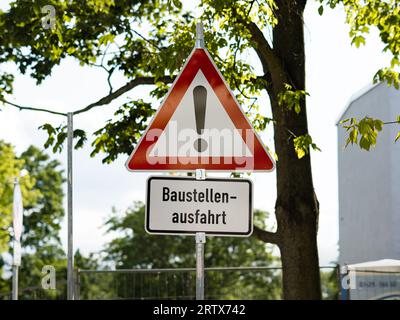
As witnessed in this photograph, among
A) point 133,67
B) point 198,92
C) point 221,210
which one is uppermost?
point 133,67

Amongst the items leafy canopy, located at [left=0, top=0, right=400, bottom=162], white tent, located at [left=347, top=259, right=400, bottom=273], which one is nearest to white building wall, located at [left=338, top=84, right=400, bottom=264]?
white tent, located at [left=347, top=259, right=400, bottom=273]

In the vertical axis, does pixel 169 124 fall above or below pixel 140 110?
below

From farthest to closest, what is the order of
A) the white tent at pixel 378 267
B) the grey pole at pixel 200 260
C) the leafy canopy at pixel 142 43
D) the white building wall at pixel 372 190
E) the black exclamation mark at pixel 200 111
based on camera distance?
the white building wall at pixel 372 190 → the white tent at pixel 378 267 → the leafy canopy at pixel 142 43 → the black exclamation mark at pixel 200 111 → the grey pole at pixel 200 260

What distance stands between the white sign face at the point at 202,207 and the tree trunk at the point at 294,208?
5206mm

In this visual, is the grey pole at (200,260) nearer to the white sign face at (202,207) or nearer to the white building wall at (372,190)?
the white sign face at (202,207)

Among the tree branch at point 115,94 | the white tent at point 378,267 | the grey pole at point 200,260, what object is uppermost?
the tree branch at point 115,94

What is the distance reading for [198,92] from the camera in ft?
16.8

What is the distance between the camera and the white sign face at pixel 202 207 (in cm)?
489

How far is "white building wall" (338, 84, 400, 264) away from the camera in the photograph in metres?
22.5

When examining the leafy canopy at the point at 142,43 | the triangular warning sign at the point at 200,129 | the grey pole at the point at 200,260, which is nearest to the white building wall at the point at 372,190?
the leafy canopy at the point at 142,43

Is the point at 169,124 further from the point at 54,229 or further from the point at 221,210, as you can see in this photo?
the point at 54,229

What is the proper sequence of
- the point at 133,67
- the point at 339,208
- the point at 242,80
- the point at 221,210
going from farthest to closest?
the point at 339,208
the point at 133,67
the point at 242,80
the point at 221,210
